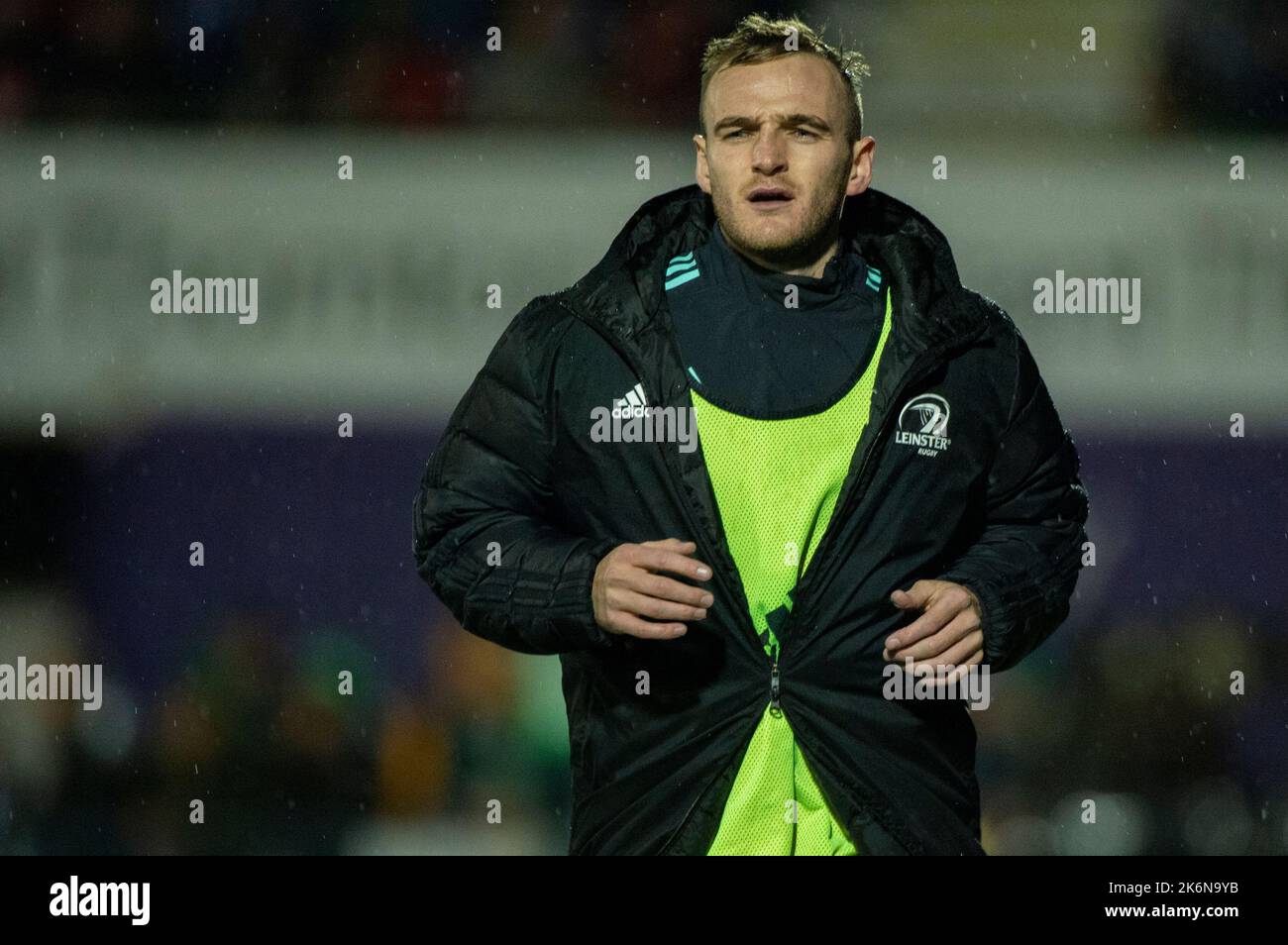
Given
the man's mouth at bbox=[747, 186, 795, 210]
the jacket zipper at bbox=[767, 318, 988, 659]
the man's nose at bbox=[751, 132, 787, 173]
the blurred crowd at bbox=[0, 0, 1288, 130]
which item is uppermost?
the blurred crowd at bbox=[0, 0, 1288, 130]

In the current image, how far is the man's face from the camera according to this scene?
338 centimetres

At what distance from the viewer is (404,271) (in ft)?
22.9

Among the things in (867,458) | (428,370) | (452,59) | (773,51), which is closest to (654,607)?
(867,458)

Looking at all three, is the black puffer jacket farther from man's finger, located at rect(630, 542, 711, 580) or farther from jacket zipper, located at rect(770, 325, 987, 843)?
man's finger, located at rect(630, 542, 711, 580)

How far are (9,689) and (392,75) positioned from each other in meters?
2.63

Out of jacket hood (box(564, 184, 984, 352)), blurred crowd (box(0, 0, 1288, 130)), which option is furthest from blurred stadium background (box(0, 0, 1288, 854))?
jacket hood (box(564, 184, 984, 352))

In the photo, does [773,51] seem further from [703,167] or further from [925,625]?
[925,625]

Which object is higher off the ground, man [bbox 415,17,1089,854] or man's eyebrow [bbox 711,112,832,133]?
man's eyebrow [bbox 711,112,832,133]

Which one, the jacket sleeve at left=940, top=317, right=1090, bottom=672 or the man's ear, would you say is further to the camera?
the man's ear

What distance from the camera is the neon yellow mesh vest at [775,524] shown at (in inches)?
126

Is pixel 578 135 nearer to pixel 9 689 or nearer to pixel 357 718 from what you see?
pixel 357 718

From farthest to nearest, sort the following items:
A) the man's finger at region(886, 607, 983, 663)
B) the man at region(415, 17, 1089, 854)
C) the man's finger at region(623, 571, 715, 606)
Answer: the man at region(415, 17, 1089, 854)
the man's finger at region(886, 607, 983, 663)
the man's finger at region(623, 571, 715, 606)

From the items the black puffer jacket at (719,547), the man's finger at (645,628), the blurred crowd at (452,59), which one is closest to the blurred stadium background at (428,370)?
the blurred crowd at (452,59)

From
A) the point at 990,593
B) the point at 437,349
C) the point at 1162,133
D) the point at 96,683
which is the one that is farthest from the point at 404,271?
the point at 990,593
